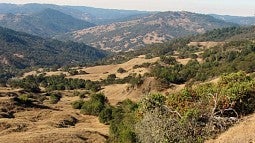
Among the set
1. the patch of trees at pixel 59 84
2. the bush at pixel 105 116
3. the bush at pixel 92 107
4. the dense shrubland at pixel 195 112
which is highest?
the dense shrubland at pixel 195 112

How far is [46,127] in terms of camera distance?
2325 inches

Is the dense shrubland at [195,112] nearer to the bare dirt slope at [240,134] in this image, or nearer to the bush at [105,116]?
the bare dirt slope at [240,134]

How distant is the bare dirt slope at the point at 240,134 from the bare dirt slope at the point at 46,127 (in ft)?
80.4

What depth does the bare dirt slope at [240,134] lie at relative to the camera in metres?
26.6

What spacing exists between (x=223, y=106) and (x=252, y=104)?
11.7 feet

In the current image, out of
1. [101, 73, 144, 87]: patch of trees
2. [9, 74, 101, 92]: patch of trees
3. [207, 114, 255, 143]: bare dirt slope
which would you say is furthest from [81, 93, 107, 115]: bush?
[207, 114, 255, 143]: bare dirt slope

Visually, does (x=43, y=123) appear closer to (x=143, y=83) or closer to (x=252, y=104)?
(x=252, y=104)

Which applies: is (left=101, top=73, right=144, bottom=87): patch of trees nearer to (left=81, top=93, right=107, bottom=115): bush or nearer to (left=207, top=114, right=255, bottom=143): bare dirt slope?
(left=81, top=93, right=107, bottom=115): bush

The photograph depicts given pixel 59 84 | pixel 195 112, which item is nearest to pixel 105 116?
pixel 195 112

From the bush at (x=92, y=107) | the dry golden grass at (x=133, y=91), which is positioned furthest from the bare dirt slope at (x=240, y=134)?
the dry golden grass at (x=133, y=91)

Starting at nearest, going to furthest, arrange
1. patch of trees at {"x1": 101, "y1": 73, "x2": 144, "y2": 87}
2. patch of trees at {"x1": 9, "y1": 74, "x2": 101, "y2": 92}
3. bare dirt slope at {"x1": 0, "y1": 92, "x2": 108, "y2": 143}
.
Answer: bare dirt slope at {"x1": 0, "y1": 92, "x2": 108, "y2": 143} → patch of trees at {"x1": 101, "y1": 73, "x2": 144, "y2": 87} → patch of trees at {"x1": 9, "y1": 74, "x2": 101, "y2": 92}

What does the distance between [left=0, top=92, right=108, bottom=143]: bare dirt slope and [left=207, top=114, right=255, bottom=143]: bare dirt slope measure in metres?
24.5

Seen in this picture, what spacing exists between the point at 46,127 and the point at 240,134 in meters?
36.2

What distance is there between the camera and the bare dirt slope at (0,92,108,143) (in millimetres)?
49888
